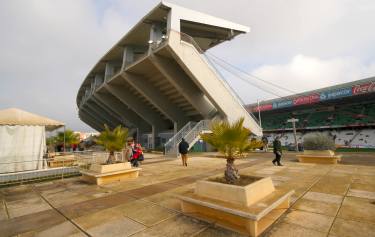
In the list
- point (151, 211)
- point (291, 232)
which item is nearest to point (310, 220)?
A: point (291, 232)

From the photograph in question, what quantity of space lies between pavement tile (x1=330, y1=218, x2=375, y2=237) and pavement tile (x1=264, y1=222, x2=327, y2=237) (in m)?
0.32

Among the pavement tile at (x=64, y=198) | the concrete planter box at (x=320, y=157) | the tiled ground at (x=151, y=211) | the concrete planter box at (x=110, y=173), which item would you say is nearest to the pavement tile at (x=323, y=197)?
the tiled ground at (x=151, y=211)

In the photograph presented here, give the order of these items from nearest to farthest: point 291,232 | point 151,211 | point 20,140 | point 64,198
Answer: point 291,232 < point 151,211 < point 64,198 < point 20,140

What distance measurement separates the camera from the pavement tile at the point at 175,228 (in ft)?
13.2

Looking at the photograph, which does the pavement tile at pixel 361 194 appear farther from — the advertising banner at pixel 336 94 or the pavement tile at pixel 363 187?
the advertising banner at pixel 336 94

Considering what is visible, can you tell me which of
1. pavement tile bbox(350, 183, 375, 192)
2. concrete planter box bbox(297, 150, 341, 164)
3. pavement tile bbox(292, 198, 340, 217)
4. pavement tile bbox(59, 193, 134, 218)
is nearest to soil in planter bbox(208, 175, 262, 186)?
pavement tile bbox(292, 198, 340, 217)

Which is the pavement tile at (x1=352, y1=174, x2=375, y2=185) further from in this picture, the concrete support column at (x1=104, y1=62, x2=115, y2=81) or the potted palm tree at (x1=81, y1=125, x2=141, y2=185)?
the concrete support column at (x1=104, y1=62, x2=115, y2=81)

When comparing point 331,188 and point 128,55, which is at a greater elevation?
point 128,55

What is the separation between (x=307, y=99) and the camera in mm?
41812

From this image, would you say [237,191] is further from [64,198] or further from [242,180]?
[64,198]

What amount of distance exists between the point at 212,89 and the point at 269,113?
3846 centimetres

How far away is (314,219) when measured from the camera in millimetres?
4445

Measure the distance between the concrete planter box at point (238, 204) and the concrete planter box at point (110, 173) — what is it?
516 centimetres

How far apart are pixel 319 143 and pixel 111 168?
12365mm
